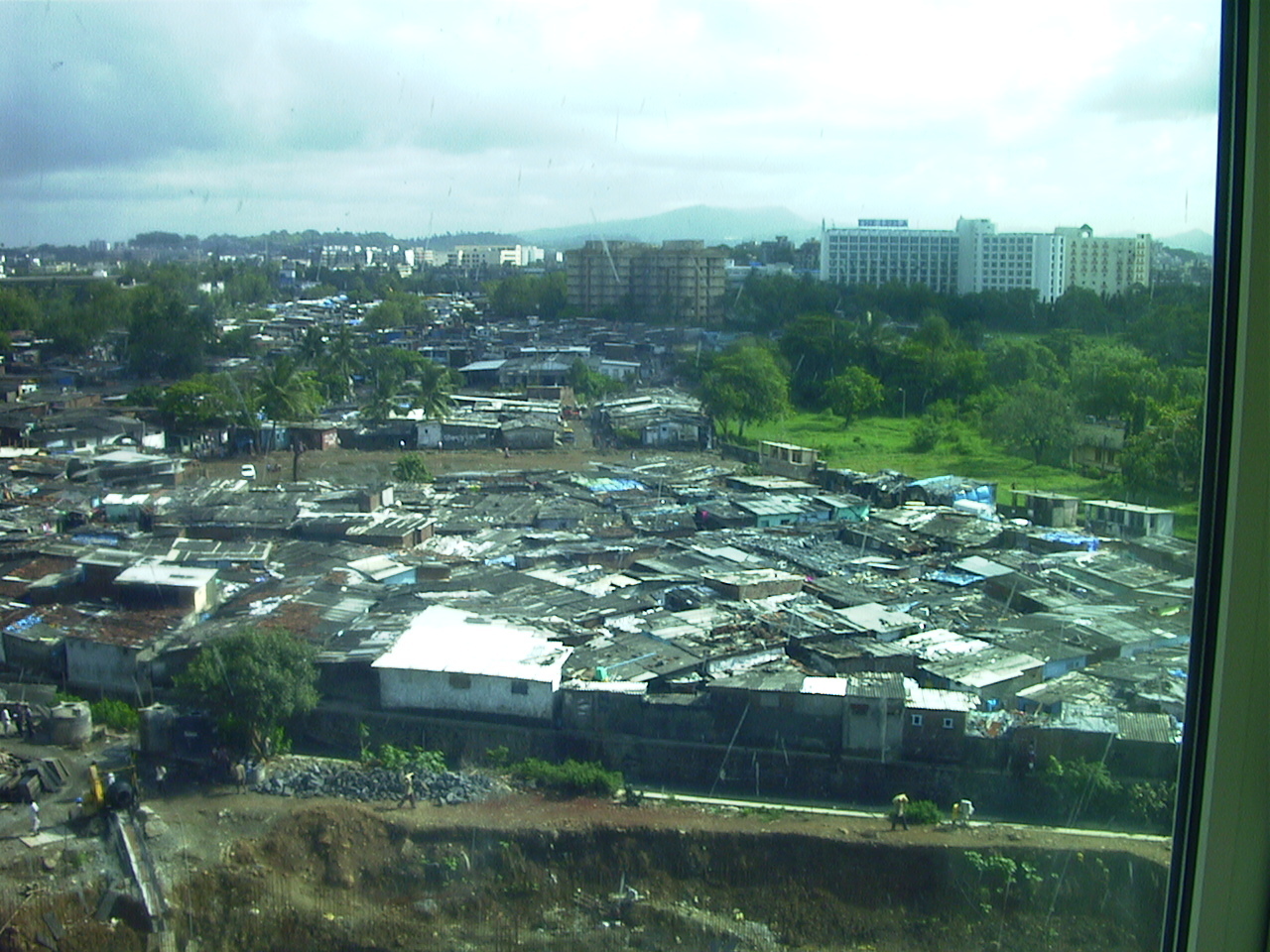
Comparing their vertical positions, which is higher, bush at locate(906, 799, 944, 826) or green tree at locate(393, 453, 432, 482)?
green tree at locate(393, 453, 432, 482)

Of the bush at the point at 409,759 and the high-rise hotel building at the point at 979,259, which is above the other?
the high-rise hotel building at the point at 979,259

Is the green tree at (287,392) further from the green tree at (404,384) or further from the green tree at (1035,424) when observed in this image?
the green tree at (1035,424)

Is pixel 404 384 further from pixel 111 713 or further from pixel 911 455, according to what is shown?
pixel 111 713

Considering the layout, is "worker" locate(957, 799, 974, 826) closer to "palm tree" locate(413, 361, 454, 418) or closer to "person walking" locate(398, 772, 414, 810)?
"person walking" locate(398, 772, 414, 810)

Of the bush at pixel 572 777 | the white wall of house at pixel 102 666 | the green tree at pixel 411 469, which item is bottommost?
the bush at pixel 572 777

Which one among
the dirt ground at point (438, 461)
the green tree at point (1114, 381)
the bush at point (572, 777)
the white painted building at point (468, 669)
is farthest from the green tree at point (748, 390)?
the bush at point (572, 777)

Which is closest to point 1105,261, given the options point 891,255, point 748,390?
point 891,255

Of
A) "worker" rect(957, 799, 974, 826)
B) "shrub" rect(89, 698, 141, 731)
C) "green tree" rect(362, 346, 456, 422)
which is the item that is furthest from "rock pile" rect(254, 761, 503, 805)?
"green tree" rect(362, 346, 456, 422)
